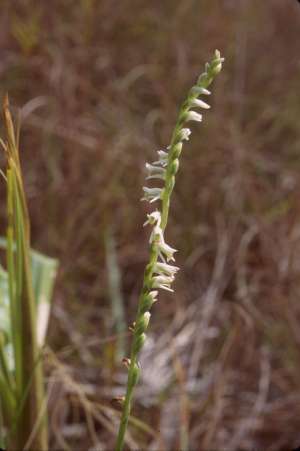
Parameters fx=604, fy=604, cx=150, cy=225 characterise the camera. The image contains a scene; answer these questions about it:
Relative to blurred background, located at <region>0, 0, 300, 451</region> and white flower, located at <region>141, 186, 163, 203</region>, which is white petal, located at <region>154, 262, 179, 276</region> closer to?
white flower, located at <region>141, 186, 163, 203</region>

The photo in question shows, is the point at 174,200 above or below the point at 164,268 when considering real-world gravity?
above

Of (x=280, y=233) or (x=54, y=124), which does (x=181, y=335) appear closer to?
(x=280, y=233)

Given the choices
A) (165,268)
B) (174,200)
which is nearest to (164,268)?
(165,268)

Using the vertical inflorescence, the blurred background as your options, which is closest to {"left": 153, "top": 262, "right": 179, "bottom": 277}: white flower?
the vertical inflorescence

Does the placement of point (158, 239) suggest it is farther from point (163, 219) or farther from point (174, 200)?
point (174, 200)

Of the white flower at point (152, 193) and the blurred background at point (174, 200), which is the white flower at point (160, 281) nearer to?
the white flower at point (152, 193)

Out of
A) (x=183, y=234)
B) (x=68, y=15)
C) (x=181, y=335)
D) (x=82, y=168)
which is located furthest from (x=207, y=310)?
(x=68, y=15)

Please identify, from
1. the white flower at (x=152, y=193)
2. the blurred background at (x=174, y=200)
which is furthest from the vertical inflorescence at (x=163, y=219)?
the blurred background at (x=174, y=200)

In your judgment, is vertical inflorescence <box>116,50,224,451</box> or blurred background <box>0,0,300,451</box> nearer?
vertical inflorescence <box>116,50,224,451</box>
